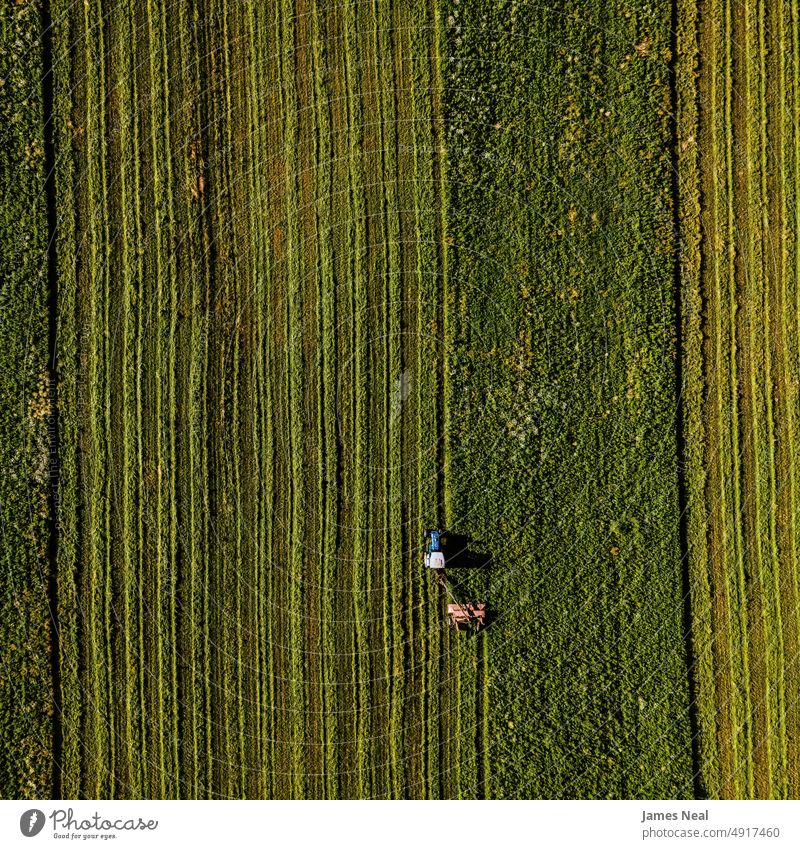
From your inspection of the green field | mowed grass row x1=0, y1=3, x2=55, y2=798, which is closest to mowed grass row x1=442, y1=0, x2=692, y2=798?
the green field

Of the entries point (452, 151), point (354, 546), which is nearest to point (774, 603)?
point (354, 546)

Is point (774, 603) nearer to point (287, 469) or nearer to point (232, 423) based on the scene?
point (287, 469)

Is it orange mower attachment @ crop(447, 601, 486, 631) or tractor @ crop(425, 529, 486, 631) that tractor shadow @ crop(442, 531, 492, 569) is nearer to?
tractor @ crop(425, 529, 486, 631)

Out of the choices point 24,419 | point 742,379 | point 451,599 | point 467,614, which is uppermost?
point 742,379
